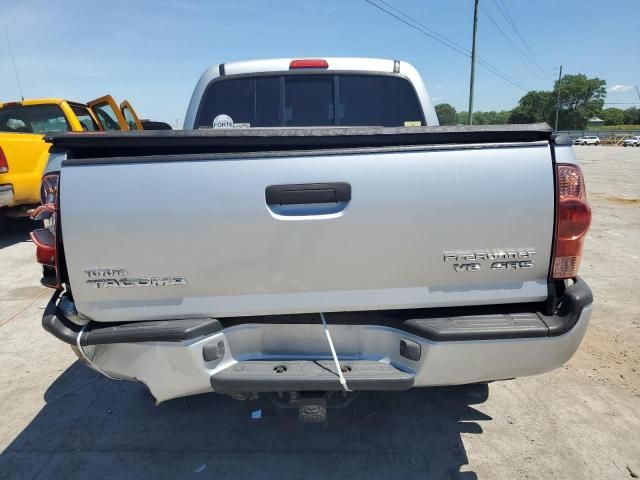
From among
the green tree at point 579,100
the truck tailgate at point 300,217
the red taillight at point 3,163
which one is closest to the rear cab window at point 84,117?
the red taillight at point 3,163

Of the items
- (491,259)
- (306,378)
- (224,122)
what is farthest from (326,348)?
(224,122)

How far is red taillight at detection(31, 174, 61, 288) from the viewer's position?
1893 millimetres

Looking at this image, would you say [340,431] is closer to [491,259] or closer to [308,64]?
[491,259]

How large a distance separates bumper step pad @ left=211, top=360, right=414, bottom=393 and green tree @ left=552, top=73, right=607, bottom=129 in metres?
113

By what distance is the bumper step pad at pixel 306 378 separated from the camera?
186 cm

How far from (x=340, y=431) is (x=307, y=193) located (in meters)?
1.59

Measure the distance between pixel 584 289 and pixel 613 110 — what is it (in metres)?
133

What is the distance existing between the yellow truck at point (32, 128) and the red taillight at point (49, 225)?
5183 millimetres

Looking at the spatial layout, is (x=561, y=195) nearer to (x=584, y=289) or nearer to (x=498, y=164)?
(x=498, y=164)

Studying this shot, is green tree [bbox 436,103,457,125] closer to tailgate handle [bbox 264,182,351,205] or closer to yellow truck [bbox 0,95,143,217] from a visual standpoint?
tailgate handle [bbox 264,182,351,205]

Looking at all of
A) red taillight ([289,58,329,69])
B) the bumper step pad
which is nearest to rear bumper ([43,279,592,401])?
the bumper step pad

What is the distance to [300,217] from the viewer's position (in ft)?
6.01

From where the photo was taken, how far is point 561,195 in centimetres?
183

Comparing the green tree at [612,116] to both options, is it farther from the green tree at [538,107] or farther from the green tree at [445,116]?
the green tree at [445,116]
